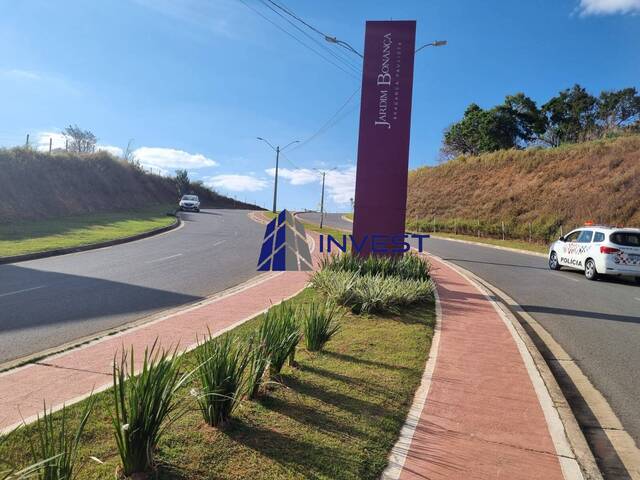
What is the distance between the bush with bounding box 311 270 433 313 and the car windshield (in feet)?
27.2

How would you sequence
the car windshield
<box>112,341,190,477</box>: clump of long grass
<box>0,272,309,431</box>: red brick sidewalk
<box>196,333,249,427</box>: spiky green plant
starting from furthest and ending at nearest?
the car windshield
<box>0,272,309,431</box>: red brick sidewalk
<box>196,333,249,427</box>: spiky green plant
<box>112,341,190,477</box>: clump of long grass

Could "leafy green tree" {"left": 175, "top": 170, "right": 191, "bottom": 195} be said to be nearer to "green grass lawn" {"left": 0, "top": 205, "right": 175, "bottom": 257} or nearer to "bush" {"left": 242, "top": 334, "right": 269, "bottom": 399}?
"green grass lawn" {"left": 0, "top": 205, "right": 175, "bottom": 257}

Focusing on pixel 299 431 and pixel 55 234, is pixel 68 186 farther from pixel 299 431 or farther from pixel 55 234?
pixel 299 431

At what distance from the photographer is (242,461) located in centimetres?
320

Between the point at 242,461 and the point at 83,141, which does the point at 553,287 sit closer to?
the point at 242,461

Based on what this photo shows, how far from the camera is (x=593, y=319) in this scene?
9.13 metres

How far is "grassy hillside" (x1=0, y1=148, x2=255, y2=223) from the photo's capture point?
98.3ft

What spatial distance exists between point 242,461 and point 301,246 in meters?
7.92

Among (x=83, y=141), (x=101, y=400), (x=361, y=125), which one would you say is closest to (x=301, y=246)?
(x=361, y=125)

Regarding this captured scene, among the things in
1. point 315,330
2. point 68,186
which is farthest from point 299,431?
point 68,186

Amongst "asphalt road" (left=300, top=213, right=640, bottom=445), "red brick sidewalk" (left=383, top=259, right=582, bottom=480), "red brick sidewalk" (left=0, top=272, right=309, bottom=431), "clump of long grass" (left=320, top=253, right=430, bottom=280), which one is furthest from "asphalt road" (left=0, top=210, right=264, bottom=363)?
"asphalt road" (left=300, top=213, right=640, bottom=445)

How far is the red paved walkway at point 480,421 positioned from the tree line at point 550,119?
177ft

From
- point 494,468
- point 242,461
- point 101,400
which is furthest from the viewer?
point 101,400

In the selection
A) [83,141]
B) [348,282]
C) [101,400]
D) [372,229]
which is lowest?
[101,400]
